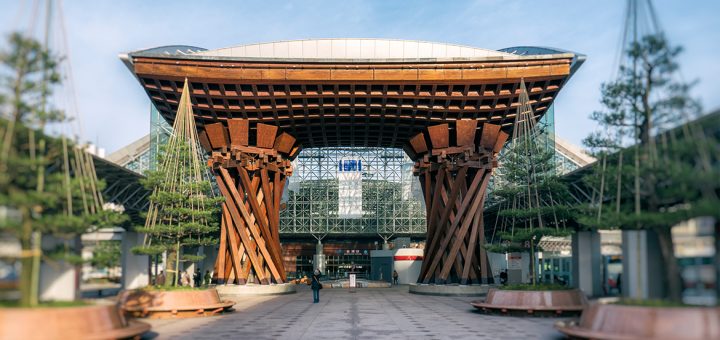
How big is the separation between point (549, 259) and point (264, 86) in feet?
71.2

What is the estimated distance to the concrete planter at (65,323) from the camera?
1145 centimetres

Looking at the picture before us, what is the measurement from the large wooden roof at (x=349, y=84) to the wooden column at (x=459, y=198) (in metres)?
1.18

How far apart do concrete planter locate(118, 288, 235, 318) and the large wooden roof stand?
526 inches

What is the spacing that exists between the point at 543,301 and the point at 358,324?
6050 mm

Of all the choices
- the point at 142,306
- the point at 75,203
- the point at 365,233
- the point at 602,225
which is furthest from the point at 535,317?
the point at 365,233

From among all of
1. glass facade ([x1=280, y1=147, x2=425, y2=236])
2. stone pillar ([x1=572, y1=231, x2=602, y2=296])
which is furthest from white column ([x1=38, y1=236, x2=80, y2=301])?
glass facade ([x1=280, y1=147, x2=425, y2=236])

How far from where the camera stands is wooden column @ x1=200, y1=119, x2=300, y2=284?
114ft

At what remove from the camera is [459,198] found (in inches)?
1409

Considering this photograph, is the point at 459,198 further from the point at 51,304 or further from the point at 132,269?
the point at 51,304

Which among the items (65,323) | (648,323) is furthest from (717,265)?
(65,323)

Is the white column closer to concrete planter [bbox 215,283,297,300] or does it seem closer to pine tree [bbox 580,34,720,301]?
Result: pine tree [bbox 580,34,720,301]

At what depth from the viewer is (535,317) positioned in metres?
21.0

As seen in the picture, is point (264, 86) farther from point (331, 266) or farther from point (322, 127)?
point (331, 266)

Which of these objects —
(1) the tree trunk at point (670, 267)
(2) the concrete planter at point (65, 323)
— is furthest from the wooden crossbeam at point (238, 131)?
(1) the tree trunk at point (670, 267)
